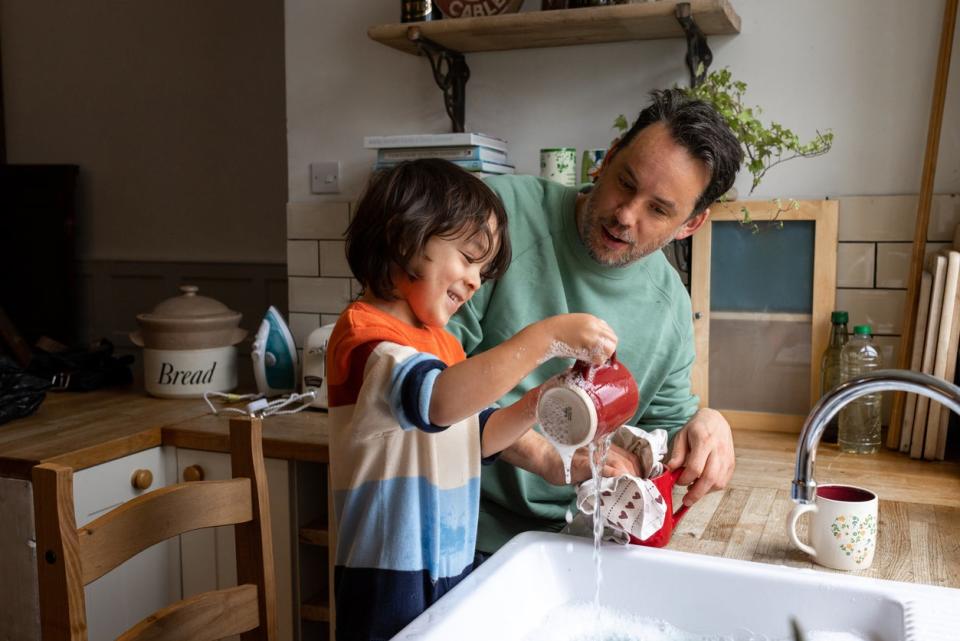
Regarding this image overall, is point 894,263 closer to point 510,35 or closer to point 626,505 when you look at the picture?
point 510,35

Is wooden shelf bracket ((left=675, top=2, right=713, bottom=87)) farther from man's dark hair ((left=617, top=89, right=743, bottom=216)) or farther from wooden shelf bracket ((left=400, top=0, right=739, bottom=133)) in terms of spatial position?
man's dark hair ((left=617, top=89, right=743, bottom=216))

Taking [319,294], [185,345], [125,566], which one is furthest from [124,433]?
[319,294]

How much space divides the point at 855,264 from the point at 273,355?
130 centimetres

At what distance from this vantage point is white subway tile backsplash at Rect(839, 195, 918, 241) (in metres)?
1.82

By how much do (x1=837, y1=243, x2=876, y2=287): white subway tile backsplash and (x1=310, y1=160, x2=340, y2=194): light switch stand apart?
1.18m

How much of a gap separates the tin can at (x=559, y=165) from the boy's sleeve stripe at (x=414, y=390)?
104 cm

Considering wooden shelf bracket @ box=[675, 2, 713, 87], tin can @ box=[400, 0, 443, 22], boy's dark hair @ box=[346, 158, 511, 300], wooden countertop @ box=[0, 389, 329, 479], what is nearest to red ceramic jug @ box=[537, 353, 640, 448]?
boy's dark hair @ box=[346, 158, 511, 300]

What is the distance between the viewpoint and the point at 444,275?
1.06 m

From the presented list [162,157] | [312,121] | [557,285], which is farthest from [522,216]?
[162,157]

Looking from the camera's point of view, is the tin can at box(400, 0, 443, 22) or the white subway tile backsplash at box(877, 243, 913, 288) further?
the tin can at box(400, 0, 443, 22)

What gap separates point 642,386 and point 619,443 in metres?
0.26

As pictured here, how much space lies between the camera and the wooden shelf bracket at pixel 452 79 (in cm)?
206

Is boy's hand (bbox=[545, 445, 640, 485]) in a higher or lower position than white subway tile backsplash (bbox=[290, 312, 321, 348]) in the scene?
lower

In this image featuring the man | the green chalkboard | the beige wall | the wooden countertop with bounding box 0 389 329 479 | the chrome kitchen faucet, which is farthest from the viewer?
the beige wall
